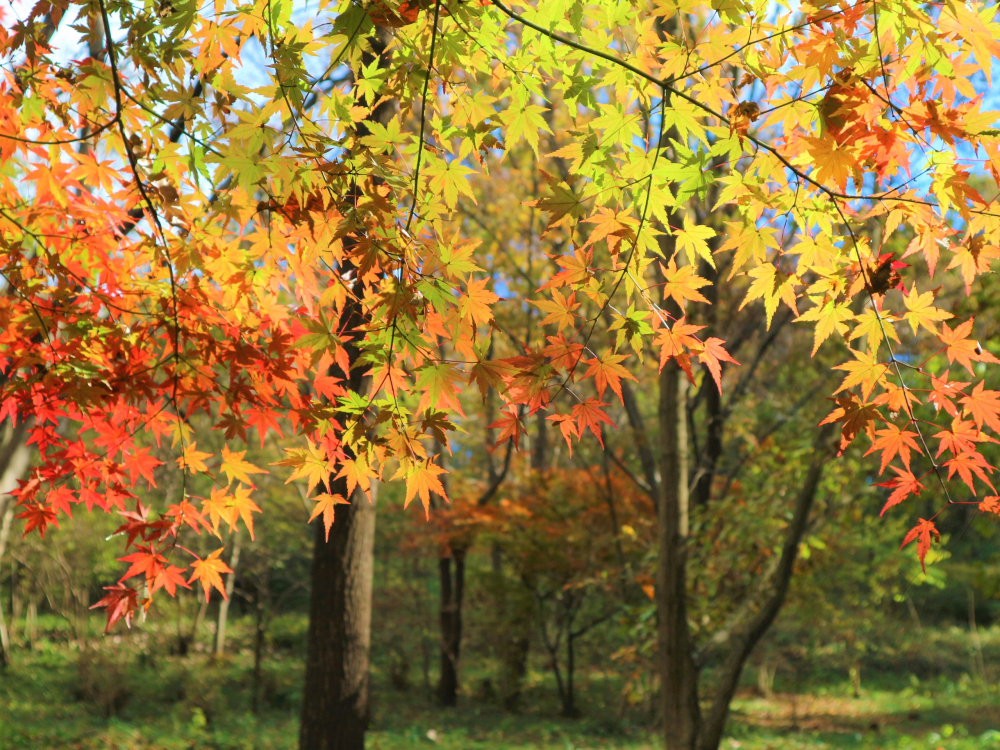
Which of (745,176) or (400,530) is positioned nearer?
(745,176)

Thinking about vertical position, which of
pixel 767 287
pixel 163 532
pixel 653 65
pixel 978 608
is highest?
pixel 653 65

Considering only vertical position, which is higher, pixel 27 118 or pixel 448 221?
pixel 27 118

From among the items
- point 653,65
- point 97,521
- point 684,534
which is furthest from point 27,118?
point 97,521

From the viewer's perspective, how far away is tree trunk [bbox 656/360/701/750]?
397cm

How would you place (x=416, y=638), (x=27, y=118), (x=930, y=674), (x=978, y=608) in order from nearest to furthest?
(x=27, y=118) < (x=416, y=638) < (x=930, y=674) < (x=978, y=608)

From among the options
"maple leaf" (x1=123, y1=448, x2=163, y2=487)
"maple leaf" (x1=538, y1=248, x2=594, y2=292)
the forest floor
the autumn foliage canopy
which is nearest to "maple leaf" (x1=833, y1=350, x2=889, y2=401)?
the autumn foliage canopy

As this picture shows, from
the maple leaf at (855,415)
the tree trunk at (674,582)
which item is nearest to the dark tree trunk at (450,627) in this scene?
the tree trunk at (674,582)

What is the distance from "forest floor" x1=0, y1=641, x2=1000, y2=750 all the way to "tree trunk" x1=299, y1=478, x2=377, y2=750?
3312 millimetres

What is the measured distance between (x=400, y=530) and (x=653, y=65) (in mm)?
9710

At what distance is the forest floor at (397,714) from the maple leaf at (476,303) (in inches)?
280

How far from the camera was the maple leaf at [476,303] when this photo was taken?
→ 1.50 meters

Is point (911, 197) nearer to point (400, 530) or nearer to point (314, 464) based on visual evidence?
point (314, 464)

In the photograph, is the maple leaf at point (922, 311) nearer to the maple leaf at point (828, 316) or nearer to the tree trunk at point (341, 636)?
the maple leaf at point (828, 316)

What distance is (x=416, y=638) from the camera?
10.5 metres
